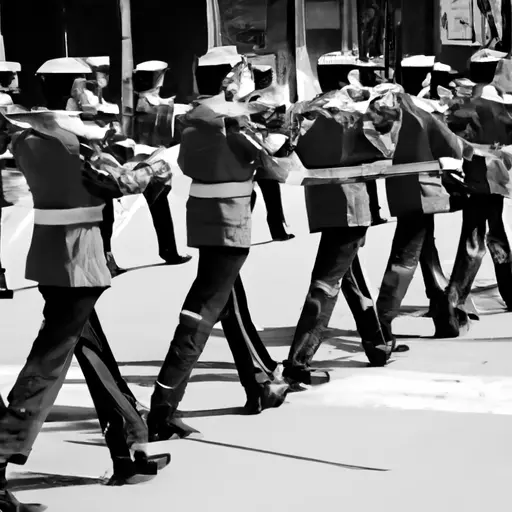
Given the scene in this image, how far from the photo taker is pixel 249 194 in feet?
22.7

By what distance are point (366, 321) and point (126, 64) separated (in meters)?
12.5

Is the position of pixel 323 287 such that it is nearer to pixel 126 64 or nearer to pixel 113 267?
pixel 113 267

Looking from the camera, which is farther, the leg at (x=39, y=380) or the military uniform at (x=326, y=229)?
the military uniform at (x=326, y=229)

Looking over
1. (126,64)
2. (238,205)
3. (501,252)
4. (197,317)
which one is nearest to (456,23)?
(126,64)

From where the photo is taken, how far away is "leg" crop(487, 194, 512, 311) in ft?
33.0

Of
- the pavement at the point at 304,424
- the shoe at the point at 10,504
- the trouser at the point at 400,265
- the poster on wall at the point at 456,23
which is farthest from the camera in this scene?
the poster on wall at the point at 456,23

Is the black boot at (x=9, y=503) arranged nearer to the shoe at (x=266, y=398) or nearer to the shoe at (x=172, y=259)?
the shoe at (x=266, y=398)

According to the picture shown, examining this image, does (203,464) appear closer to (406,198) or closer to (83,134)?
(83,134)

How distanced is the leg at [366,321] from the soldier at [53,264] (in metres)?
2.83

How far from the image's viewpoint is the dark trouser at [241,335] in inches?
284

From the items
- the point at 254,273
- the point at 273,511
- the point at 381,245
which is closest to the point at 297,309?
the point at 254,273

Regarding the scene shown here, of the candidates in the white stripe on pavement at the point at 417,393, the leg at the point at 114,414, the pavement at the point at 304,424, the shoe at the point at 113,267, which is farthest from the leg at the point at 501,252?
the leg at the point at 114,414

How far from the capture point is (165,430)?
680 cm

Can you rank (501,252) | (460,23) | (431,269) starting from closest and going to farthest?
(431,269), (501,252), (460,23)
